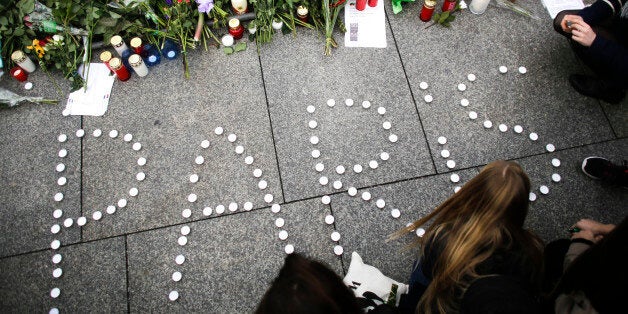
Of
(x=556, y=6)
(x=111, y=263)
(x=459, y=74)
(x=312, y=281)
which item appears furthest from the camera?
(x=556, y=6)

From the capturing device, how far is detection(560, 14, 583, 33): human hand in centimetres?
252

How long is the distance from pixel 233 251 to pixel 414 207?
3.55ft

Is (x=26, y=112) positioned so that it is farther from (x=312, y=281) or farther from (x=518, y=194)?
(x=518, y=194)

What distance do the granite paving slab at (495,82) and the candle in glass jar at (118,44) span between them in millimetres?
1866

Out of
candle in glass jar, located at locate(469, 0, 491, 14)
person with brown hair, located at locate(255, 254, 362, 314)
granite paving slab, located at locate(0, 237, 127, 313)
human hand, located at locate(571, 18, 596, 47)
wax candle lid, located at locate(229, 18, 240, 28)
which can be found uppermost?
human hand, located at locate(571, 18, 596, 47)

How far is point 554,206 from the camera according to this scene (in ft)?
7.90

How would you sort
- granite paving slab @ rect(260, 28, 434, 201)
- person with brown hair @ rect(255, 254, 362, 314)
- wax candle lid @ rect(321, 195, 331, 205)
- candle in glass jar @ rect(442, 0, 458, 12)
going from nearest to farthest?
person with brown hair @ rect(255, 254, 362, 314) < wax candle lid @ rect(321, 195, 331, 205) < granite paving slab @ rect(260, 28, 434, 201) < candle in glass jar @ rect(442, 0, 458, 12)

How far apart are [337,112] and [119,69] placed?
1.44m

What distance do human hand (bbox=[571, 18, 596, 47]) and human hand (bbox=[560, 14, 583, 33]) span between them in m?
0.09

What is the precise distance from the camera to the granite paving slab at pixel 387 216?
7.48 feet

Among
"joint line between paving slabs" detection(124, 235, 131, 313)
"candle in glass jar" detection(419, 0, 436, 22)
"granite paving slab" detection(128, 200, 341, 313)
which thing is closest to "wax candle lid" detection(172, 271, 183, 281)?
"granite paving slab" detection(128, 200, 341, 313)

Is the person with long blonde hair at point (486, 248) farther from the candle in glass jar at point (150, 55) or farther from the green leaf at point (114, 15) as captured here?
the green leaf at point (114, 15)

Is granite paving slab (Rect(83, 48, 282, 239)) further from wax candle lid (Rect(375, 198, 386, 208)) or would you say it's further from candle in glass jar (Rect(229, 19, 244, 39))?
wax candle lid (Rect(375, 198, 386, 208))

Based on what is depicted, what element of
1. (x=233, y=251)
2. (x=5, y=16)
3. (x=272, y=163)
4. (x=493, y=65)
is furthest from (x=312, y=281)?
(x=5, y=16)
